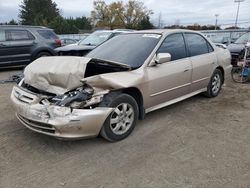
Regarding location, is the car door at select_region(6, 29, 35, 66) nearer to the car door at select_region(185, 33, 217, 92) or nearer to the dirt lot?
the dirt lot

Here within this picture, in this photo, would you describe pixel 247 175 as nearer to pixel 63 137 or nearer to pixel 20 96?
pixel 63 137

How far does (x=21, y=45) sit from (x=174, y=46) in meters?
6.94

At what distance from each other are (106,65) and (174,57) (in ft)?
4.59

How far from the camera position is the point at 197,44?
223 inches

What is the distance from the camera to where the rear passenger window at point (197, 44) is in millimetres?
5406

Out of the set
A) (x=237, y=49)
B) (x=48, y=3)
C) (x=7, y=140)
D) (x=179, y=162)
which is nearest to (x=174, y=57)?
(x=179, y=162)

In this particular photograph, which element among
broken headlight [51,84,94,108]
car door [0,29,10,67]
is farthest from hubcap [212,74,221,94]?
car door [0,29,10,67]

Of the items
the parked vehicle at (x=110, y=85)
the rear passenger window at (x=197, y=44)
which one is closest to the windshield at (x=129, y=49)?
the parked vehicle at (x=110, y=85)

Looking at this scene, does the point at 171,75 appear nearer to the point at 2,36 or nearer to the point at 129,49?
the point at 129,49

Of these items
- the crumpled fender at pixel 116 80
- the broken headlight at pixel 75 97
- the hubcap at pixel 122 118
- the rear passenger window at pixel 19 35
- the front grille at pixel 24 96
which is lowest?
the hubcap at pixel 122 118

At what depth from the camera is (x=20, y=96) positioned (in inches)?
154

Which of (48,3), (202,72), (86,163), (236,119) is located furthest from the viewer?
(48,3)

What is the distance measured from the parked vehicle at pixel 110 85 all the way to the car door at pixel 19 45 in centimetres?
582

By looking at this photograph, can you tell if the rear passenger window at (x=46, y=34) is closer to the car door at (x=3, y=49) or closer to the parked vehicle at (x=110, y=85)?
the car door at (x=3, y=49)
